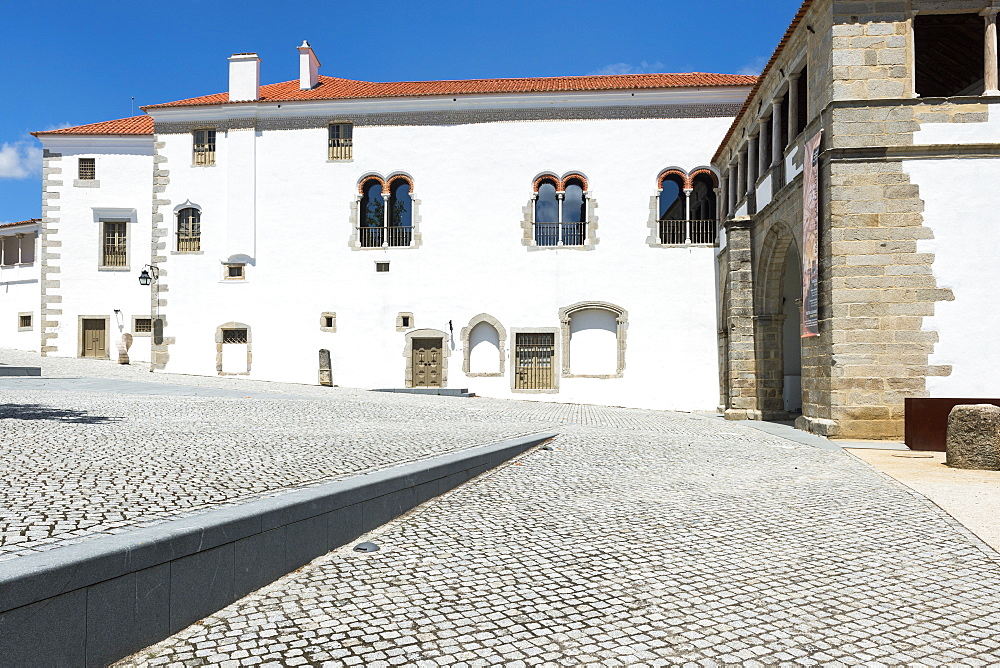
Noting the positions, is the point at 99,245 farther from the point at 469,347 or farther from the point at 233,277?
the point at 469,347

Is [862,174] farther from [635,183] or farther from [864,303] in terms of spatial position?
[635,183]

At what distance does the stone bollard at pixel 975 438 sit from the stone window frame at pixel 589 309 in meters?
13.6

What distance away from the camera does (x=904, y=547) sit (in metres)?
5.27

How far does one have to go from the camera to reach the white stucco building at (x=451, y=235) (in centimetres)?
2305

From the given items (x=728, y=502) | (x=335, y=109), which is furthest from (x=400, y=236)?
(x=728, y=502)

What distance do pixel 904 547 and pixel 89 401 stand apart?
10.6 metres

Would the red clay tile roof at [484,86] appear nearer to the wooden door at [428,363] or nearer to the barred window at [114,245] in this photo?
the barred window at [114,245]

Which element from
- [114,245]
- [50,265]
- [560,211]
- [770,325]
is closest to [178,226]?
[114,245]

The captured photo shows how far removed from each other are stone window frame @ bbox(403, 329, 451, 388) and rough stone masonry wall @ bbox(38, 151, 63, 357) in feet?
43.9

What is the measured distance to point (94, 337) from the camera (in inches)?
1094

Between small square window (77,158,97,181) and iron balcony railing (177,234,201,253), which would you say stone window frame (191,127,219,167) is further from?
small square window (77,158,97,181)

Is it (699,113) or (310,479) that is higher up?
(699,113)

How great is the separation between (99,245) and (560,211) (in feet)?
54.6

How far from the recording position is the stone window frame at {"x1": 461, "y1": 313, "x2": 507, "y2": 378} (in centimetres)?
2338
